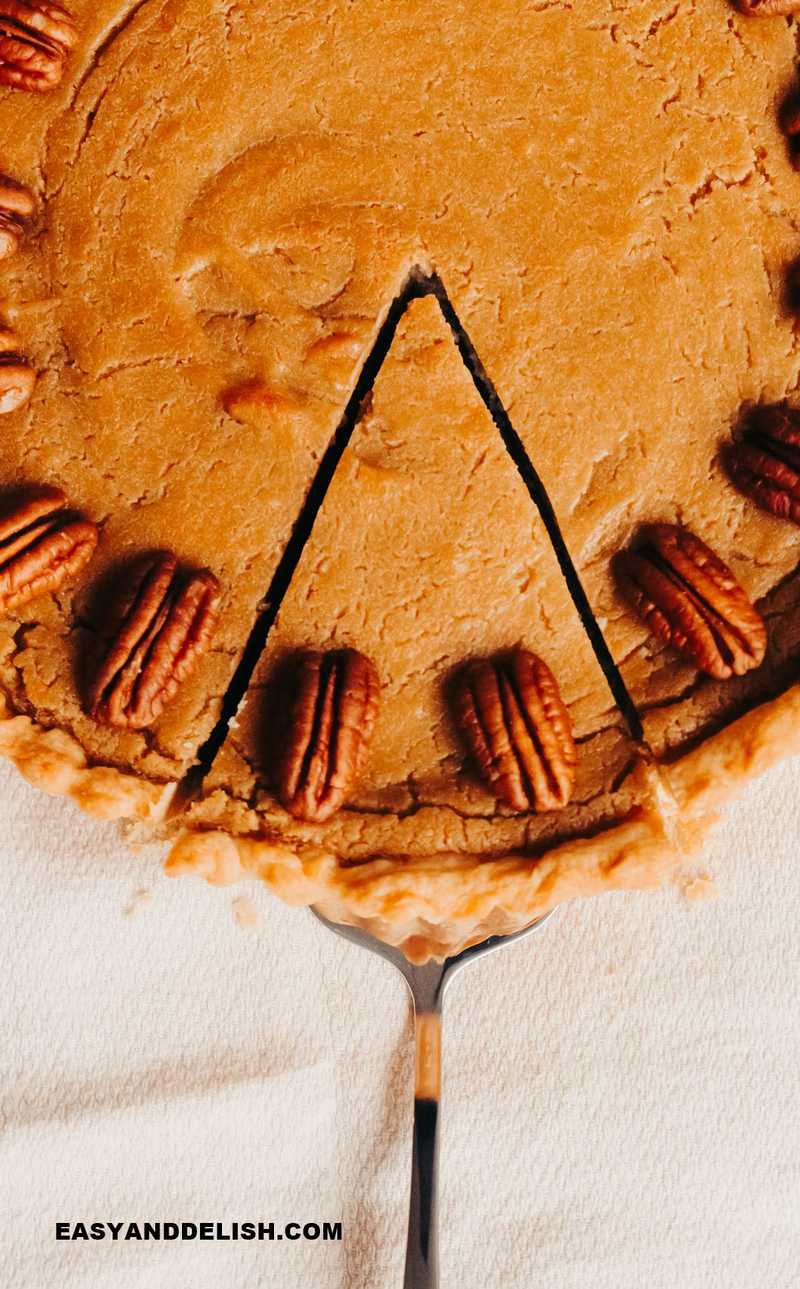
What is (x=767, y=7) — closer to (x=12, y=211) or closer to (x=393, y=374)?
(x=393, y=374)

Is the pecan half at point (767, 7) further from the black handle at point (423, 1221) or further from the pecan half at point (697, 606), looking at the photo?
the black handle at point (423, 1221)

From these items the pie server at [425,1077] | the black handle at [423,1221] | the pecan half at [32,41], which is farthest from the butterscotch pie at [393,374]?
the black handle at [423,1221]

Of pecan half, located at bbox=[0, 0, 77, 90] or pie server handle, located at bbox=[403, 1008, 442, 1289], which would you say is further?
pie server handle, located at bbox=[403, 1008, 442, 1289]

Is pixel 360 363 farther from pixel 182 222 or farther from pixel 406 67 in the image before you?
pixel 406 67

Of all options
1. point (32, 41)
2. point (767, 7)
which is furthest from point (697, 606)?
point (32, 41)

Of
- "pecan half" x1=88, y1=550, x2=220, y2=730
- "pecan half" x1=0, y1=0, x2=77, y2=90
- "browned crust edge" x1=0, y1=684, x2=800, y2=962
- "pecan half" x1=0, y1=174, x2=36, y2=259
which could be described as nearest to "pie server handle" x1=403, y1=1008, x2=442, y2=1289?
"browned crust edge" x1=0, y1=684, x2=800, y2=962

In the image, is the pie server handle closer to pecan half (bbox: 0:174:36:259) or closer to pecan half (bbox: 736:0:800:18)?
pecan half (bbox: 0:174:36:259)

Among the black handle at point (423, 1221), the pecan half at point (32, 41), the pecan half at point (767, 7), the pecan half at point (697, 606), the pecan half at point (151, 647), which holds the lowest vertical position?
the black handle at point (423, 1221)
